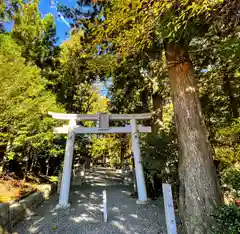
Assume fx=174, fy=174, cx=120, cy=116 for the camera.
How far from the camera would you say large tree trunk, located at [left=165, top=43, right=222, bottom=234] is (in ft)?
9.80

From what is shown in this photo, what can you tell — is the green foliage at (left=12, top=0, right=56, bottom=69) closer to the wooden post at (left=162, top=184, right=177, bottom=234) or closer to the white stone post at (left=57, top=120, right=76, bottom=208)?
the white stone post at (left=57, top=120, right=76, bottom=208)

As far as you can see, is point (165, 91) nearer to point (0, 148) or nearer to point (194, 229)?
point (194, 229)

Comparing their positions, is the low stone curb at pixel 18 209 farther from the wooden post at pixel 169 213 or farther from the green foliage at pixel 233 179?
the green foliage at pixel 233 179

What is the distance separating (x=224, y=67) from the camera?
6.38 m

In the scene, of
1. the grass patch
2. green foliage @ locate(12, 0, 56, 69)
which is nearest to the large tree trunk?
the grass patch

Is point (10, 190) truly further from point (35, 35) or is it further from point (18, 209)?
point (35, 35)

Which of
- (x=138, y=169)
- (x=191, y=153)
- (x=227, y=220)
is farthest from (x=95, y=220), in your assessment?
(x=227, y=220)

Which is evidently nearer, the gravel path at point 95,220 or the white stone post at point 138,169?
the gravel path at point 95,220

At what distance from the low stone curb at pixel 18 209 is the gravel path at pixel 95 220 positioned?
17 cm

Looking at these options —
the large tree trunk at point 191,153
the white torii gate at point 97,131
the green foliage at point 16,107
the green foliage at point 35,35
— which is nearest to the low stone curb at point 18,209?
the white torii gate at point 97,131

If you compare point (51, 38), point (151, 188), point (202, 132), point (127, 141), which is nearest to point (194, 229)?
point (202, 132)

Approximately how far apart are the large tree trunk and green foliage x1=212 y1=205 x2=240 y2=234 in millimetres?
262

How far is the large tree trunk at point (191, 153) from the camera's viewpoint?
→ 2.99 metres

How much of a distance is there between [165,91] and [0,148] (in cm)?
703
